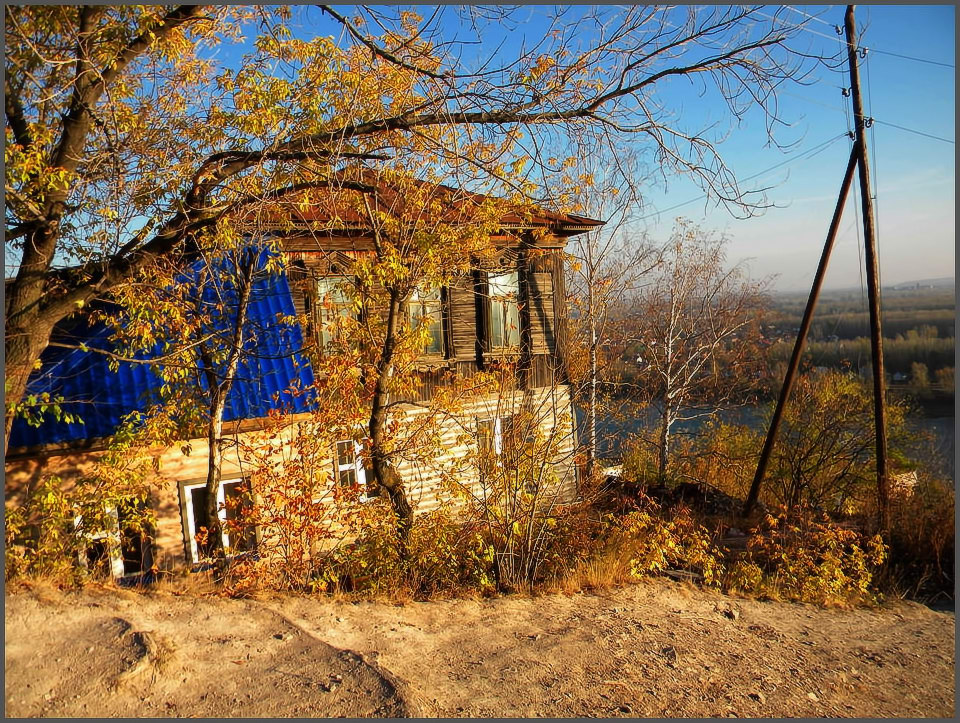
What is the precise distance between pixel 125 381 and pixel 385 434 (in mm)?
3663

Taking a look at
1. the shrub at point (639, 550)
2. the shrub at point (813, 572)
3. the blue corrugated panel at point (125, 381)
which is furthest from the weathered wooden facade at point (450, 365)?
the shrub at point (813, 572)

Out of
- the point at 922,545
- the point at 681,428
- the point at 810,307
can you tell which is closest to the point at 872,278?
Result: the point at 810,307

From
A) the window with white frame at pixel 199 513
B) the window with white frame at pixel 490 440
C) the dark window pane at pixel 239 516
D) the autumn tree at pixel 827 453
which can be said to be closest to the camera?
the window with white frame at pixel 490 440

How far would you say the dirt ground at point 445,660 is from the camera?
4559 mm

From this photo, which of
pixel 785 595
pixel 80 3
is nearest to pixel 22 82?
pixel 80 3

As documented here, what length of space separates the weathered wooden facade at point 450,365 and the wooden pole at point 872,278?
188 inches

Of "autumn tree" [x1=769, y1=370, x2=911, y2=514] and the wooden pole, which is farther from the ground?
the wooden pole

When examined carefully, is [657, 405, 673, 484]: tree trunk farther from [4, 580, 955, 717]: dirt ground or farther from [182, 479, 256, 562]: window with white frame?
[182, 479, 256, 562]: window with white frame

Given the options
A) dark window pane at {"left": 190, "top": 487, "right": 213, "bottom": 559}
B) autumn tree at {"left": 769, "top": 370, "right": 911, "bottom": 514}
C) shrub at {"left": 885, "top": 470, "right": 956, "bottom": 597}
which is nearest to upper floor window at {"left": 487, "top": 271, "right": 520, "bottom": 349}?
autumn tree at {"left": 769, "top": 370, "right": 911, "bottom": 514}

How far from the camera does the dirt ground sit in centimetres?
456

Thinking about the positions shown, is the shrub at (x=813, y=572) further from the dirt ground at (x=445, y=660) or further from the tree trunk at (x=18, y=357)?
the tree trunk at (x=18, y=357)

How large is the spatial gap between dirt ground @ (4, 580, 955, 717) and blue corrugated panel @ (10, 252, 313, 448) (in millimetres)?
3156

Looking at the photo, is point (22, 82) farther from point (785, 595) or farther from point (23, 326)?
point (785, 595)

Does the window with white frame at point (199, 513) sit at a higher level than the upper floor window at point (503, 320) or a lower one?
lower
